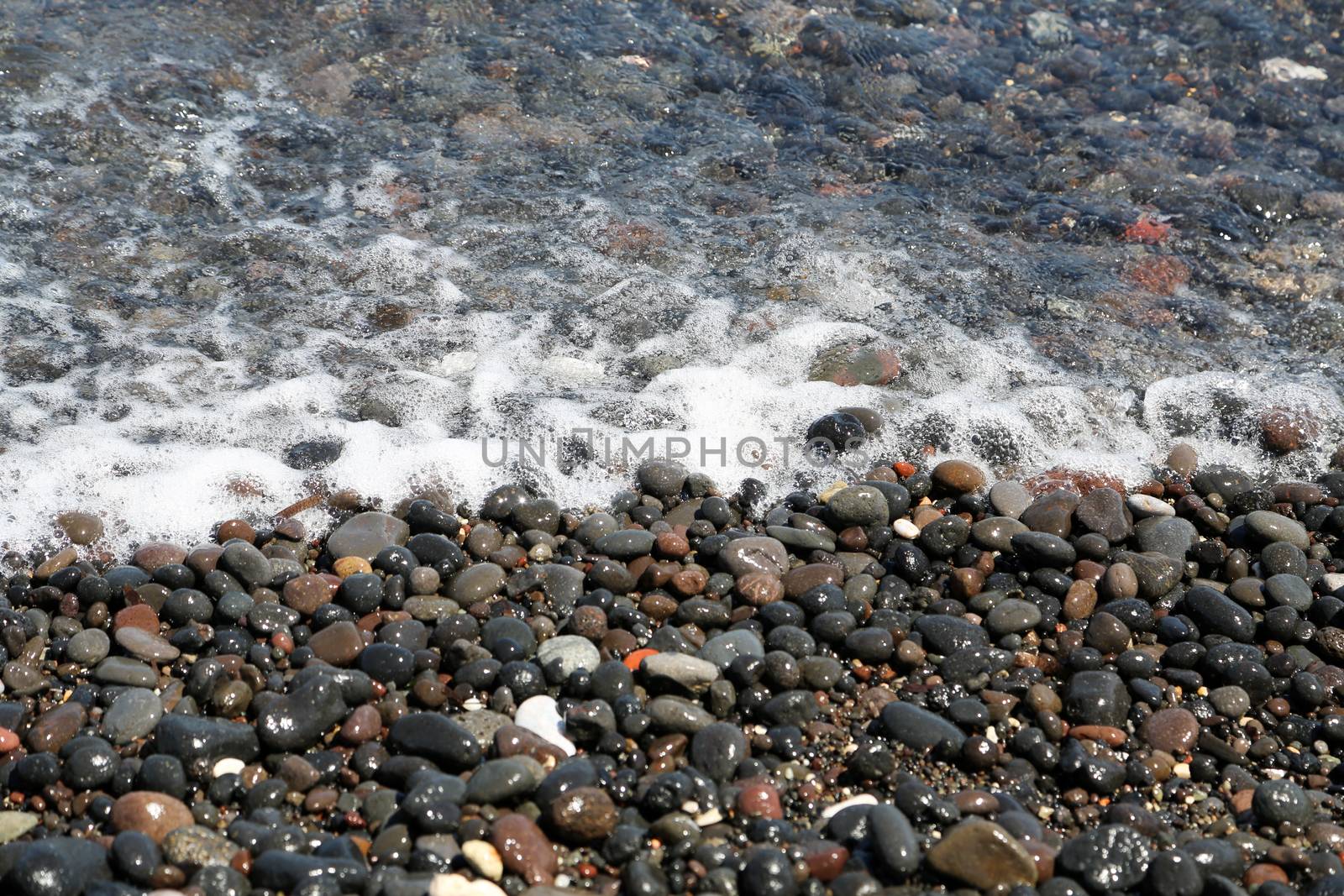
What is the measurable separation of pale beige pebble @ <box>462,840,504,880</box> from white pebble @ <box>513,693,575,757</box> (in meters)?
0.47

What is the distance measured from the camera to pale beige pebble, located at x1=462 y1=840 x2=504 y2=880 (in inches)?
107

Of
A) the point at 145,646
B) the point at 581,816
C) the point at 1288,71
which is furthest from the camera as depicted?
the point at 1288,71

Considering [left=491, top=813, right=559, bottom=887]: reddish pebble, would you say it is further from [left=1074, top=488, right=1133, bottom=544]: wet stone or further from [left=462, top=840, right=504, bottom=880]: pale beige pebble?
[left=1074, top=488, right=1133, bottom=544]: wet stone

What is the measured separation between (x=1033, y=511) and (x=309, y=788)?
2822 mm

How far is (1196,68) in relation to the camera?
902 centimetres

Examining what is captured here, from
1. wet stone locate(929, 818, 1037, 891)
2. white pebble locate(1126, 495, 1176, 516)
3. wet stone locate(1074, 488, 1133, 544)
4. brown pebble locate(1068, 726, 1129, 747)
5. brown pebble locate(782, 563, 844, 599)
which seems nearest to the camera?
wet stone locate(929, 818, 1037, 891)

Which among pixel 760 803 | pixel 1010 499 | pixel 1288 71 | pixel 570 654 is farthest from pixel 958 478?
pixel 1288 71

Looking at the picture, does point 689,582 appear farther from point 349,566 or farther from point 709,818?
point 349,566

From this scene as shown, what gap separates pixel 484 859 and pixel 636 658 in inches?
37.4

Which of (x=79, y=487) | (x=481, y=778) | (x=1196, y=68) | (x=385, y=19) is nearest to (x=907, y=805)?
(x=481, y=778)

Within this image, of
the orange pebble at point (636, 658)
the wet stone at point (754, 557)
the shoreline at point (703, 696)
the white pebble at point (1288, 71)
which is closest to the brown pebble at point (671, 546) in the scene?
the shoreline at point (703, 696)

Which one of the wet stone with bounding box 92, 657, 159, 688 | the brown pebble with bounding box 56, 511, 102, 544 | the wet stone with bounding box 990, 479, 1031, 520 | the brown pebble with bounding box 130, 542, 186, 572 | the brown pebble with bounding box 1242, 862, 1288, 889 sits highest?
the brown pebble with bounding box 1242, 862, 1288, 889

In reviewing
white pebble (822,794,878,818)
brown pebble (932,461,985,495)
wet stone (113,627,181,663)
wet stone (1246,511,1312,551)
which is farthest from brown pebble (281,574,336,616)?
wet stone (1246,511,1312,551)

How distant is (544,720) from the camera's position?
3.29m
